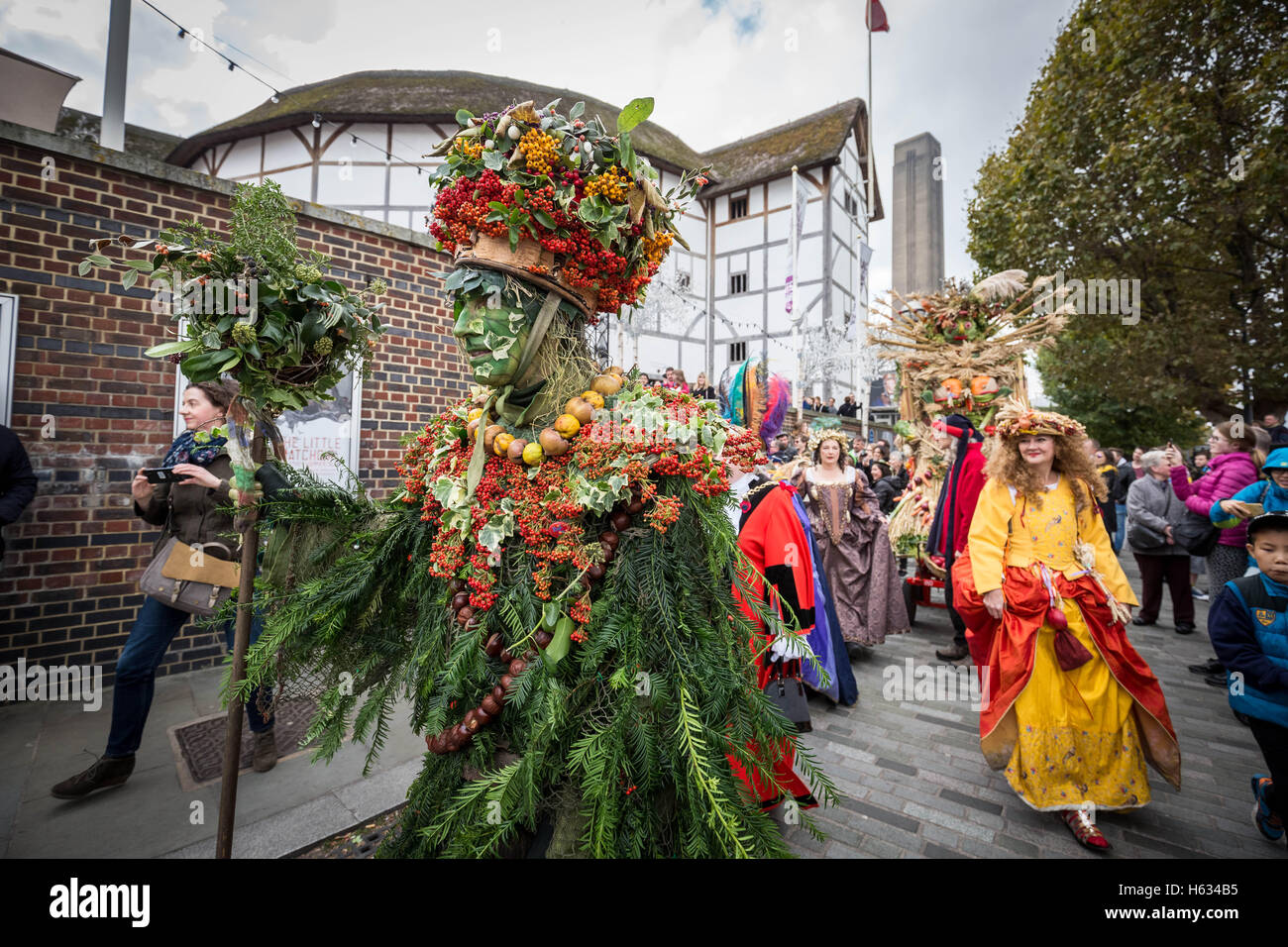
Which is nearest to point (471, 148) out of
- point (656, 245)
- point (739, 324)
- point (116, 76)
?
point (656, 245)

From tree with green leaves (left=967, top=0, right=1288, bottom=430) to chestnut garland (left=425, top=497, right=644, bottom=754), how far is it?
1066cm

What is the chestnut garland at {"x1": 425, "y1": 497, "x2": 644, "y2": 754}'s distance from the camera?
4.90 ft

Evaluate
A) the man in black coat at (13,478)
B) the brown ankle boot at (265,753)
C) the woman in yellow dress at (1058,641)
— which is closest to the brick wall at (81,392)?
the man in black coat at (13,478)

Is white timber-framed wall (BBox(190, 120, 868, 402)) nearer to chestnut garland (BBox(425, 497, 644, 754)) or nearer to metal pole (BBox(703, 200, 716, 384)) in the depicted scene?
metal pole (BBox(703, 200, 716, 384))

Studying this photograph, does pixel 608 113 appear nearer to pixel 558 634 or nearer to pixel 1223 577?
pixel 1223 577

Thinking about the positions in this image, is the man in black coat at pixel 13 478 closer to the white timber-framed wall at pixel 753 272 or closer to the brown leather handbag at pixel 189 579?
the brown leather handbag at pixel 189 579

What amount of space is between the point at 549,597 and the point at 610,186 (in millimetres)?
1195

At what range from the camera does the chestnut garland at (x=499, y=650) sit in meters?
1.49

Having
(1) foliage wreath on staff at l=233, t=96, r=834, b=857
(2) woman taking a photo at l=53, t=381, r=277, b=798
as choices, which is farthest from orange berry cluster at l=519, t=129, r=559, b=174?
(2) woman taking a photo at l=53, t=381, r=277, b=798

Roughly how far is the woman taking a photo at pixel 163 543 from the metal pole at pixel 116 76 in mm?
3193

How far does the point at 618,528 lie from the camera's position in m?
1.57

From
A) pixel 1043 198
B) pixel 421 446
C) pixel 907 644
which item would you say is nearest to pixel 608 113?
pixel 1043 198

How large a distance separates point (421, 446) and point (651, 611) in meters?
1.10
